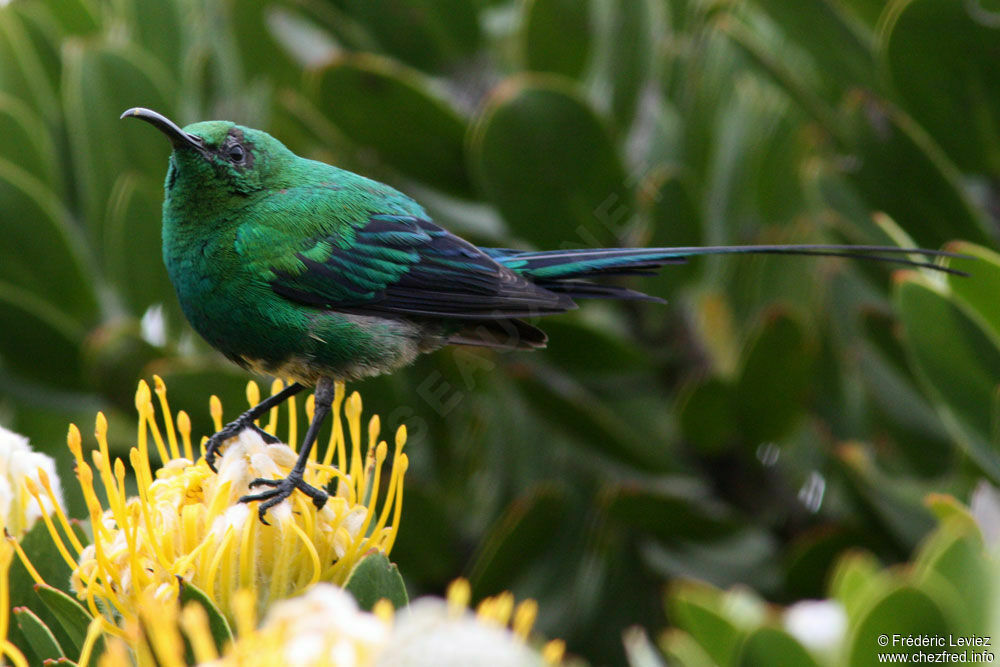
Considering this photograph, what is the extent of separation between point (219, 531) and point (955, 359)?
111 centimetres

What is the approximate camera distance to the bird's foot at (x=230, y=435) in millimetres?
1602

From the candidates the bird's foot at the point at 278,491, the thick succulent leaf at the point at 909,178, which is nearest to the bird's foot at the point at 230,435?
the bird's foot at the point at 278,491

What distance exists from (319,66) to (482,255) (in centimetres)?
58

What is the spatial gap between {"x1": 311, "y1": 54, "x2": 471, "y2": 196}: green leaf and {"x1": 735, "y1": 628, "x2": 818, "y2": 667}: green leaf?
1294 millimetres

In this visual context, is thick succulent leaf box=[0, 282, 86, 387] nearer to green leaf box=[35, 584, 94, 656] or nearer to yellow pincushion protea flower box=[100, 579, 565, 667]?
green leaf box=[35, 584, 94, 656]

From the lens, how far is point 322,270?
167 cm

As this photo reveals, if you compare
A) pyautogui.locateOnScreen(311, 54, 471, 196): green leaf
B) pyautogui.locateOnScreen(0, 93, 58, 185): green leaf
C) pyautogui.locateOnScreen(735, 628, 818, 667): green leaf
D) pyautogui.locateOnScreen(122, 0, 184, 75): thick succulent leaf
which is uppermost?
pyautogui.locateOnScreen(122, 0, 184, 75): thick succulent leaf

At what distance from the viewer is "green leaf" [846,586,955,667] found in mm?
1020

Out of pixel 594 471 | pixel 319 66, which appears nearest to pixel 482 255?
pixel 319 66

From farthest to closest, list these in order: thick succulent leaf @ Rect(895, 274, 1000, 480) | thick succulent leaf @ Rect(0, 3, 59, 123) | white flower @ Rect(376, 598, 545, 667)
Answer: thick succulent leaf @ Rect(0, 3, 59, 123)
thick succulent leaf @ Rect(895, 274, 1000, 480)
white flower @ Rect(376, 598, 545, 667)

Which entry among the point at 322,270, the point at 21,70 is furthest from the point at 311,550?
the point at 21,70

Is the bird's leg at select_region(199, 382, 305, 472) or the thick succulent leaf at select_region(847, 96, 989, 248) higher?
the thick succulent leaf at select_region(847, 96, 989, 248)

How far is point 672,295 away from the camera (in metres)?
2.27


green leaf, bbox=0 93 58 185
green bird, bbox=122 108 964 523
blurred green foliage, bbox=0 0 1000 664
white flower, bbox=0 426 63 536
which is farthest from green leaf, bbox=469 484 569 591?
green leaf, bbox=0 93 58 185
